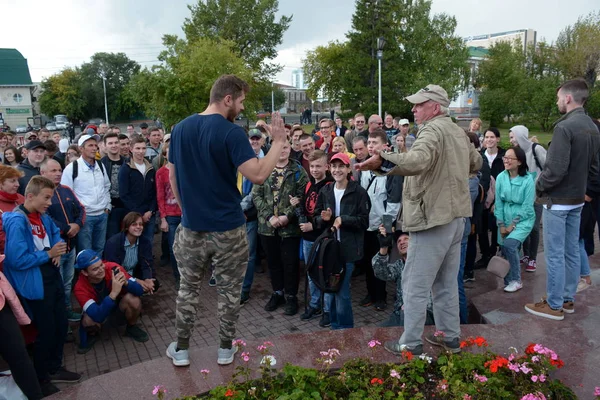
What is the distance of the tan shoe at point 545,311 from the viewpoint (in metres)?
4.12

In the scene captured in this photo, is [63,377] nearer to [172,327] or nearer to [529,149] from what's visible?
[172,327]

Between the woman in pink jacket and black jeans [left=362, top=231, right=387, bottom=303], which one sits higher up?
the woman in pink jacket

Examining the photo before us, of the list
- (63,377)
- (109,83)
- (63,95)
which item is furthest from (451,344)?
(109,83)

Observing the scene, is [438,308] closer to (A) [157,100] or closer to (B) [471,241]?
(B) [471,241]

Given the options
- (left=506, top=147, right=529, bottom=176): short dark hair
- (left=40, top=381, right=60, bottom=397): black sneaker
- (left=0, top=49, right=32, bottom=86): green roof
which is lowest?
(left=40, top=381, right=60, bottom=397): black sneaker

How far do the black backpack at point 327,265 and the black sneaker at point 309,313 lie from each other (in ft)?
2.73

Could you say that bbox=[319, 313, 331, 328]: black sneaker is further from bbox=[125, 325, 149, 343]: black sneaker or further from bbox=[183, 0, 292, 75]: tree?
bbox=[183, 0, 292, 75]: tree

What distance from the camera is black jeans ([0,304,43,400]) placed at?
321 centimetres

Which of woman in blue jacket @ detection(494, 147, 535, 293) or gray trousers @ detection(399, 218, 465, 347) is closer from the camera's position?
gray trousers @ detection(399, 218, 465, 347)

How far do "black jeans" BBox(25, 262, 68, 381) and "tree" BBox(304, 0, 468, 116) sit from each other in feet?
129

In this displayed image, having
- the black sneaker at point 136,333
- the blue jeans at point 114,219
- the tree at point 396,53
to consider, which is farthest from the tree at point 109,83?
the black sneaker at point 136,333

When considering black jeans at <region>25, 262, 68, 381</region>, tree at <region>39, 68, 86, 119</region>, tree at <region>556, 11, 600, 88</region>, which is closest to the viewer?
black jeans at <region>25, 262, 68, 381</region>

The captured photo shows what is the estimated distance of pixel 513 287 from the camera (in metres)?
5.27

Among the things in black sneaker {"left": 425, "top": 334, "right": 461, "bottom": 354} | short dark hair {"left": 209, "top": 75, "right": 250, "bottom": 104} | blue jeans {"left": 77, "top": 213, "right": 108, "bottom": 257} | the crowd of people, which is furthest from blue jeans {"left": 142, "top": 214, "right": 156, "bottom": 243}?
black sneaker {"left": 425, "top": 334, "right": 461, "bottom": 354}
